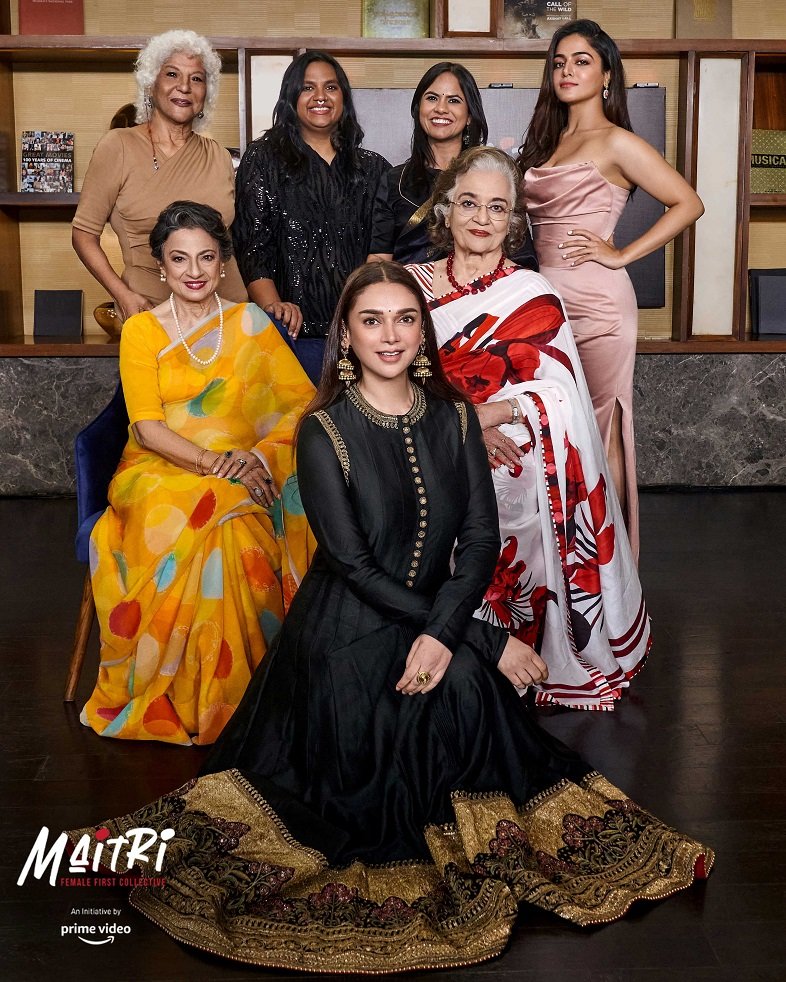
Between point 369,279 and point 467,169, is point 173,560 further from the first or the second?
point 467,169

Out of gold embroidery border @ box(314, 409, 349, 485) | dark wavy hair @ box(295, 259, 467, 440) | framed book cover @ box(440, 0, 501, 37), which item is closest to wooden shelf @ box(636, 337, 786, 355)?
framed book cover @ box(440, 0, 501, 37)

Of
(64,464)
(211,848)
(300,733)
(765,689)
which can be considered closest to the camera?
(211,848)

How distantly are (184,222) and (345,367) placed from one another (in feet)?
2.91

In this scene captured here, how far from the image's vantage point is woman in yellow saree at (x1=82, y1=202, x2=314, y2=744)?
2.89 m

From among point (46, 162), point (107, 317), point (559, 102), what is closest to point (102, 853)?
point (559, 102)

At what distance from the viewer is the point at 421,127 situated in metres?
3.64

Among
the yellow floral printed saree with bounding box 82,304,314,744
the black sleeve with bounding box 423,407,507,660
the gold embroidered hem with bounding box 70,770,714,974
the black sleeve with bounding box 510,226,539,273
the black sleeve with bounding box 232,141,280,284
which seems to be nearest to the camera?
the gold embroidered hem with bounding box 70,770,714,974

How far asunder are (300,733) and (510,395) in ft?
3.68

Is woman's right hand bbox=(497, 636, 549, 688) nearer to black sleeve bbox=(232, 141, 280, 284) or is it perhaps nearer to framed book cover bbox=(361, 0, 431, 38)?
black sleeve bbox=(232, 141, 280, 284)

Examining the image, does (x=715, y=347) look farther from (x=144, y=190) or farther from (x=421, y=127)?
(x=144, y=190)

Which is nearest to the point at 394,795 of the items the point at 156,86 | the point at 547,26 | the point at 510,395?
the point at 510,395

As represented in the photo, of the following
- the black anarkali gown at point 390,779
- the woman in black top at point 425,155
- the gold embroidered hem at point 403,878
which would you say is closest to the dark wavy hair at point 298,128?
the woman in black top at point 425,155

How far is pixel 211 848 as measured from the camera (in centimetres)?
213

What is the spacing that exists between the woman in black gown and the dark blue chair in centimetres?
87
